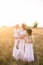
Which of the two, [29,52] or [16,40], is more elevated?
[16,40]

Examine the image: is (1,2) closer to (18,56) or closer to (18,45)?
(18,45)

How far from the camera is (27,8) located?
2891 millimetres

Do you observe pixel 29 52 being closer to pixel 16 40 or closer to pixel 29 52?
pixel 29 52

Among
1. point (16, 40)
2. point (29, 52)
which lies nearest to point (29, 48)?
point (29, 52)

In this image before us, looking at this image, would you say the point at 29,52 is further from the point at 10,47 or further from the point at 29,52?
the point at 10,47

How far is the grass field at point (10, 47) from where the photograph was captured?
2.64 meters

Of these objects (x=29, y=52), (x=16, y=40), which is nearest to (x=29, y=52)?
(x=29, y=52)

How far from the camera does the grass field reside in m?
2.64

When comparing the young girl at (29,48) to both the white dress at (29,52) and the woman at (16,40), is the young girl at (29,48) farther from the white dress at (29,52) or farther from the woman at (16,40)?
the woman at (16,40)

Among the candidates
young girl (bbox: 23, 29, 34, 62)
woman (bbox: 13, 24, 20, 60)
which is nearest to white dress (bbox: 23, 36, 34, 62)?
young girl (bbox: 23, 29, 34, 62)

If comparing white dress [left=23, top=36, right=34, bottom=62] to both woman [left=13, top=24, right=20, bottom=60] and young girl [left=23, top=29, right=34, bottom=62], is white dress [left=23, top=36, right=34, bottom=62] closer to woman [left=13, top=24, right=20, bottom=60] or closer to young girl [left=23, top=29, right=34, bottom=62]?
young girl [left=23, top=29, right=34, bottom=62]

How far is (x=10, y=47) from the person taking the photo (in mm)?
2713

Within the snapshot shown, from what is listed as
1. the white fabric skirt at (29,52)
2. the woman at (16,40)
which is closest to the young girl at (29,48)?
the white fabric skirt at (29,52)

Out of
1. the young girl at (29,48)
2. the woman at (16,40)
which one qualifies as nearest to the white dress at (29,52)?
the young girl at (29,48)
